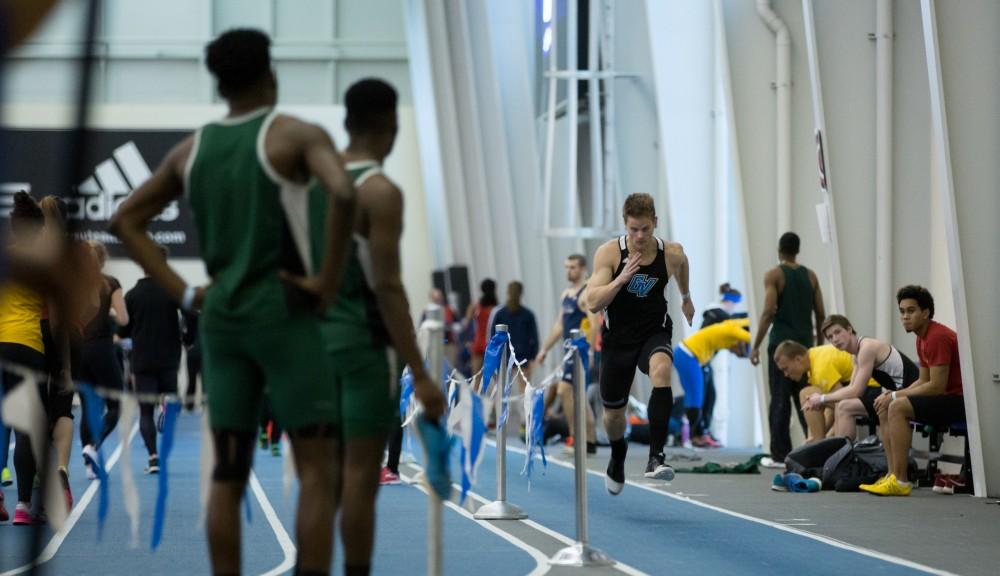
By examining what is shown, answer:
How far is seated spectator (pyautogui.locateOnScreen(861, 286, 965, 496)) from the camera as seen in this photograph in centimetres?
1045

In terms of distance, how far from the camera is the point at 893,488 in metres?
10.6

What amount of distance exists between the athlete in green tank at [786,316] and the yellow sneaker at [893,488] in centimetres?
231

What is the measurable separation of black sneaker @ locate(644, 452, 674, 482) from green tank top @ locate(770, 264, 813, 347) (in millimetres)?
3843

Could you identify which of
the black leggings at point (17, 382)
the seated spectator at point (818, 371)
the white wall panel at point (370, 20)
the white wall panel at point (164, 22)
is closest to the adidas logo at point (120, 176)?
the white wall panel at point (164, 22)

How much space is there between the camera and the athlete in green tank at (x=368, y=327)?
478 centimetres

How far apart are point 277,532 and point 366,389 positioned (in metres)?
3.84

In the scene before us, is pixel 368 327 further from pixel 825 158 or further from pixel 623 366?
pixel 825 158

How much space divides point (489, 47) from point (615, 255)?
634 inches

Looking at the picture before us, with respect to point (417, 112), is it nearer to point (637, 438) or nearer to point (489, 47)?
point (489, 47)

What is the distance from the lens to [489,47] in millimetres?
25203

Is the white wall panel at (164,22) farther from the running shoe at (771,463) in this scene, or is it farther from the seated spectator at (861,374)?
the seated spectator at (861,374)

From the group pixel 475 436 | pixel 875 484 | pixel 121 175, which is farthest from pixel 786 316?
pixel 121 175

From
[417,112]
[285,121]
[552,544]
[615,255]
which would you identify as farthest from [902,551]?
[417,112]

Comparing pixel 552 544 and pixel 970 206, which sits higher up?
pixel 970 206
